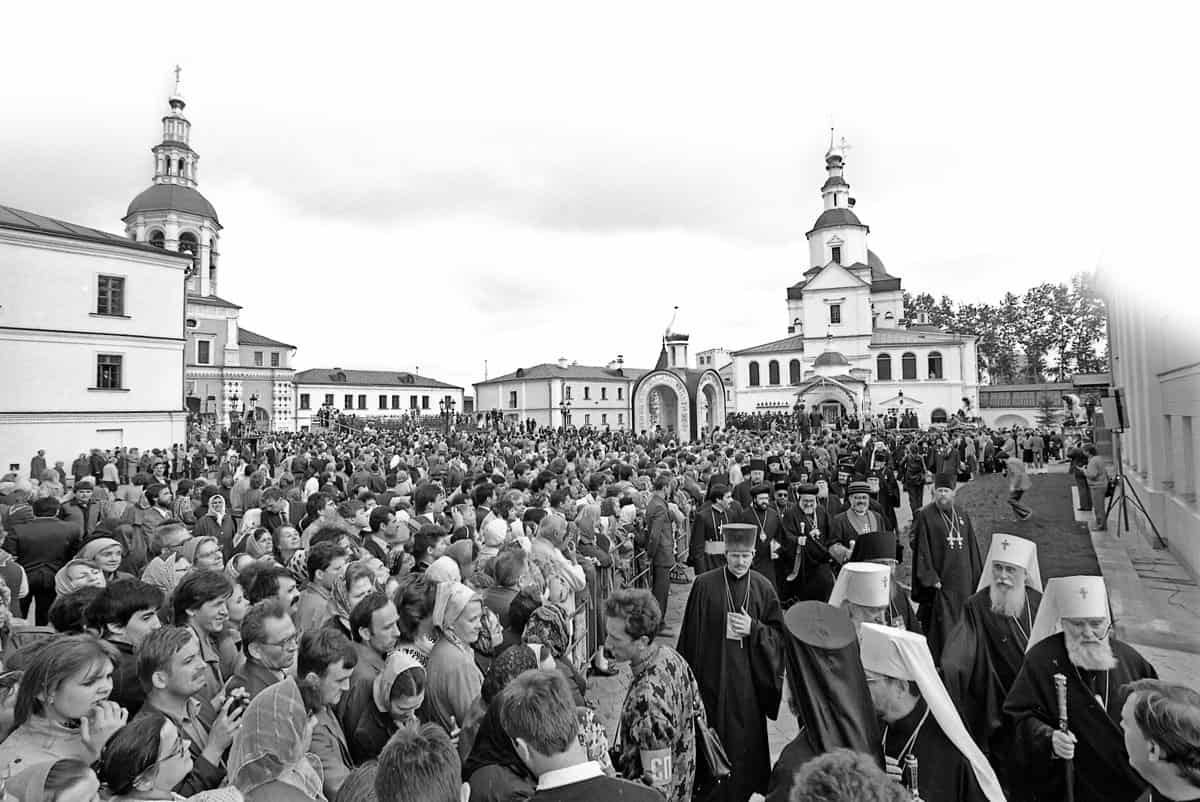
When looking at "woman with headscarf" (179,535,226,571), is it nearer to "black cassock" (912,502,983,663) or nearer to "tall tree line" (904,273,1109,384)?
"black cassock" (912,502,983,663)

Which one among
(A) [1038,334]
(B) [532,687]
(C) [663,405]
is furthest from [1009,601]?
(A) [1038,334]

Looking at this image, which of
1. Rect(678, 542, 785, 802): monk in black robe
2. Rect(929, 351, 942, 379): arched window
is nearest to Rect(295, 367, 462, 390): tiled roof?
Rect(929, 351, 942, 379): arched window

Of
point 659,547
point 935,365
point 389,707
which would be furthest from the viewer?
point 935,365

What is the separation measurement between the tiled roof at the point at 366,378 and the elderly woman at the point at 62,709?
67.5 m

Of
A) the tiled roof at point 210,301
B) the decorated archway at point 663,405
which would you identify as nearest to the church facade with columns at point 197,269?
the tiled roof at point 210,301

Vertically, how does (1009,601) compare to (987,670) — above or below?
above

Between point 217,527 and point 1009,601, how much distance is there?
759 cm

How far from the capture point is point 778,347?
60.7m

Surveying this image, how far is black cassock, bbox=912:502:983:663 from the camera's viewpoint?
6547 mm

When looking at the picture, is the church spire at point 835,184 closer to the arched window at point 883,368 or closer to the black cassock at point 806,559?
the arched window at point 883,368

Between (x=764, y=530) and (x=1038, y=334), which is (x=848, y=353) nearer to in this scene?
(x=1038, y=334)

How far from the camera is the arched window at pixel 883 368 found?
57.3m

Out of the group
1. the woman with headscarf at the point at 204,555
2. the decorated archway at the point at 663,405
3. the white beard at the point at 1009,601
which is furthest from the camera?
Answer: the decorated archway at the point at 663,405

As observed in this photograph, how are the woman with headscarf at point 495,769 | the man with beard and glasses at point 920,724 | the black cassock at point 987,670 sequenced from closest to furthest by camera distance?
1. the woman with headscarf at point 495,769
2. the man with beard and glasses at point 920,724
3. the black cassock at point 987,670
